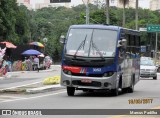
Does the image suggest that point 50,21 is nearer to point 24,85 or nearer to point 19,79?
point 19,79

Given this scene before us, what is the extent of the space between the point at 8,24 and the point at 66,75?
41136 millimetres

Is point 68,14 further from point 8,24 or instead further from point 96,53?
point 96,53

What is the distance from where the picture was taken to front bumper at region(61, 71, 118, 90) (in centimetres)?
2197

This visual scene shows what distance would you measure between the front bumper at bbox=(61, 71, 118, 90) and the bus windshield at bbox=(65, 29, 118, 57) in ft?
3.04

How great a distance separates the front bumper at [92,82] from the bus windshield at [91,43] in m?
0.93

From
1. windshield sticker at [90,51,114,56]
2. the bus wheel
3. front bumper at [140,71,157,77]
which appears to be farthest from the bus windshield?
front bumper at [140,71,157,77]

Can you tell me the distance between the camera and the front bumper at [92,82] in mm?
21969

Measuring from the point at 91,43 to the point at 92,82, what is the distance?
1620 millimetres

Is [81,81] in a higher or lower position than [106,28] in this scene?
lower

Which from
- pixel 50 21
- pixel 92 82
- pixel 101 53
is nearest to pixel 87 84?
pixel 92 82

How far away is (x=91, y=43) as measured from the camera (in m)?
22.4

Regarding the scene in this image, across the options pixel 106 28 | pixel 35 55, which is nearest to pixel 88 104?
pixel 106 28

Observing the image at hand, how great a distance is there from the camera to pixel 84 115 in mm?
14781

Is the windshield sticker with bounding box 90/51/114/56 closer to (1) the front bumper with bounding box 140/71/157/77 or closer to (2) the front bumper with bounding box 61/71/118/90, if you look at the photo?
(2) the front bumper with bounding box 61/71/118/90
